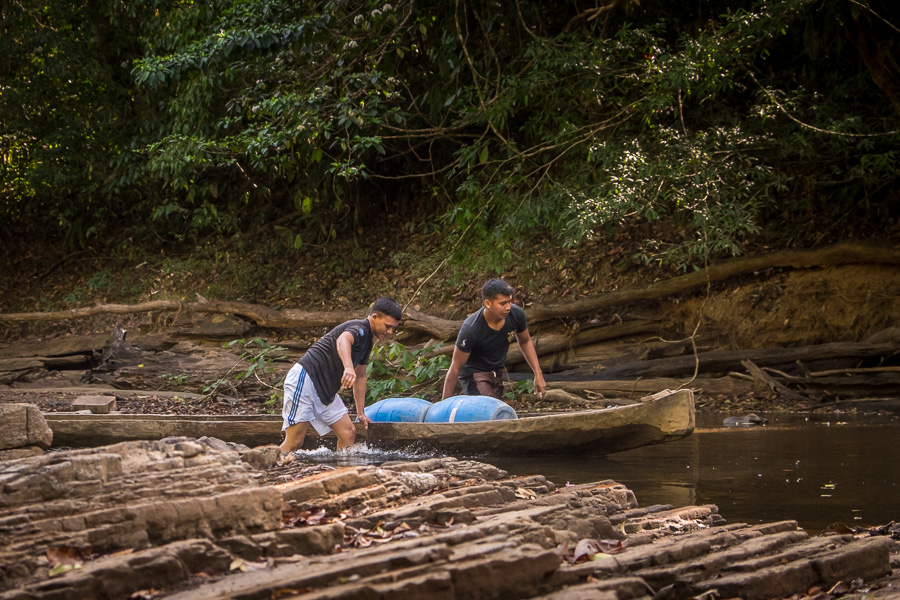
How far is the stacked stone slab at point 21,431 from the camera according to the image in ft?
13.5

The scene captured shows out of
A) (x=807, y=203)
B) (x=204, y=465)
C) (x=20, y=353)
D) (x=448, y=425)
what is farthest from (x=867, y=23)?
(x=20, y=353)

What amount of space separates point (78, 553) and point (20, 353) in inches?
529

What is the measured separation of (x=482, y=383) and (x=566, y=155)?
661cm

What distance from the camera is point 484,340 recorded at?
8.07m

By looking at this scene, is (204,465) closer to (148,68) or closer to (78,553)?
(78,553)

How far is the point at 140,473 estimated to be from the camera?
11.2 ft

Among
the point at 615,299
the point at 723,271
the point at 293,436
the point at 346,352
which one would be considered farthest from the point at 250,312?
the point at 346,352

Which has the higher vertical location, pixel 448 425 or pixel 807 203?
pixel 807 203

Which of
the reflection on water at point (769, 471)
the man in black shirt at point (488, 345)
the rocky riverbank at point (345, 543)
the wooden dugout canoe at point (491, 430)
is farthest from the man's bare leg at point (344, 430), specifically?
the rocky riverbank at point (345, 543)

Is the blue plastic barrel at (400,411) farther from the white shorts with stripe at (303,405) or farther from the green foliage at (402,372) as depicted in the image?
the green foliage at (402,372)

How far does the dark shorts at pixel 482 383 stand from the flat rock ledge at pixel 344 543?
12.9 ft

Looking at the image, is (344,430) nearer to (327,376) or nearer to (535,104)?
(327,376)

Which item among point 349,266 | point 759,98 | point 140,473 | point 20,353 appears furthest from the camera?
point 349,266

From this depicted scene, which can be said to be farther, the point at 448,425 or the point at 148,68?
the point at 148,68
